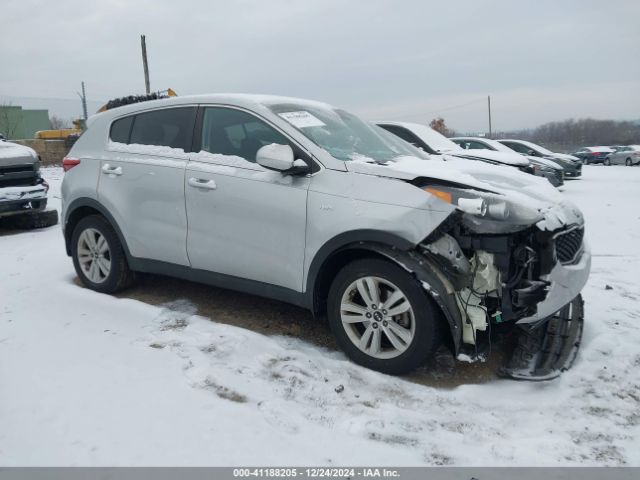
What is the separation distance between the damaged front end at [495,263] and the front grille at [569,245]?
0.12ft

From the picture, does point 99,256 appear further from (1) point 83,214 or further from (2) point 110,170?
(2) point 110,170

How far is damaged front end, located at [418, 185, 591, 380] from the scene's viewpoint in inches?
118

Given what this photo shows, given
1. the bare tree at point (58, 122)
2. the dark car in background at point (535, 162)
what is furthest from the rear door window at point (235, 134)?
the bare tree at point (58, 122)

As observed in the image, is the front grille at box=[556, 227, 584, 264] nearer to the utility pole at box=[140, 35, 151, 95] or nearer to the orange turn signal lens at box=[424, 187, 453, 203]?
the orange turn signal lens at box=[424, 187, 453, 203]

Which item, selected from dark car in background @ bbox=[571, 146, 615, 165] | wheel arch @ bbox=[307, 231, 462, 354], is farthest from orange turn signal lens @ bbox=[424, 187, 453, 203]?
dark car in background @ bbox=[571, 146, 615, 165]

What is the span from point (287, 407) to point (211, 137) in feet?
7.14

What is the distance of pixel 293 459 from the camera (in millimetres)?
2416

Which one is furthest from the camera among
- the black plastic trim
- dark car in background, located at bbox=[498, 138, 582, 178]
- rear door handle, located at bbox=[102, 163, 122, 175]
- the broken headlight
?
dark car in background, located at bbox=[498, 138, 582, 178]

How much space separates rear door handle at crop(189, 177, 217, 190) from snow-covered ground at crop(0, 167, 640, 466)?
3.43 feet

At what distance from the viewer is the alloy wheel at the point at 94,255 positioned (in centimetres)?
468

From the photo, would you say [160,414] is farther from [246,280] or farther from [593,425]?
[593,425]

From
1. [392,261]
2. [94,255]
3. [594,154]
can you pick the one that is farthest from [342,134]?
[594,154]

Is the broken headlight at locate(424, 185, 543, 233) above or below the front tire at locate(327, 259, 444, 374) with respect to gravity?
above

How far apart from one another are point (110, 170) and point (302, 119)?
6.03ft
